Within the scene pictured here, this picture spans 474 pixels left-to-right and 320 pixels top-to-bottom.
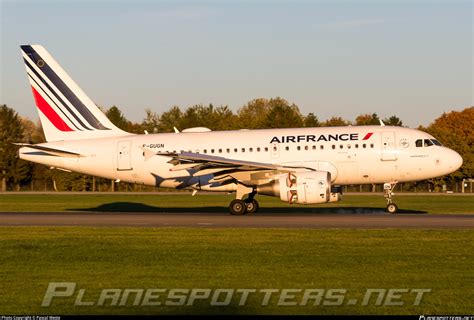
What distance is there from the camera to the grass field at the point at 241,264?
54.8 feet

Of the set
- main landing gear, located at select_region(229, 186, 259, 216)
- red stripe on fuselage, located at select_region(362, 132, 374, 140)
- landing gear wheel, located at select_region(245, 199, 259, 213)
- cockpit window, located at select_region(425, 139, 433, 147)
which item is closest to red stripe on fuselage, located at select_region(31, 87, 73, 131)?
main landing gear, located at select_region(229, 186, 259, 216)

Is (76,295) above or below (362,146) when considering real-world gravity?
below

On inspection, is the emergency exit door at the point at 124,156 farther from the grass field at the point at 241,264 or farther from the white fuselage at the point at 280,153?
the grass field at the point at 241,264

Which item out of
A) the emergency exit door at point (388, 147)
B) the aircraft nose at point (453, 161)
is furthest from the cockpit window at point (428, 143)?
the emergency exit door at point (388, 147)

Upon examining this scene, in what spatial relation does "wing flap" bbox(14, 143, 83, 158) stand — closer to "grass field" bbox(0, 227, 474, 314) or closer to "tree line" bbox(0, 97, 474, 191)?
"grass field" bbox(0, 227, 474, 314)

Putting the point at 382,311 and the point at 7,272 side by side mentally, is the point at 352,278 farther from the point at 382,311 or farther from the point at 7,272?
the point at 7,272

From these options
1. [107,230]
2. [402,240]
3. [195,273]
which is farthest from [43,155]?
[195,273]

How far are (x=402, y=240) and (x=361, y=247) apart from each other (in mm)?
2483

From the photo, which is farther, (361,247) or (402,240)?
(402,240)

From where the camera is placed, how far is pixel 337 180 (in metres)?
42.1

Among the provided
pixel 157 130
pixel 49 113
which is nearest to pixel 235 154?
pixel 49 113

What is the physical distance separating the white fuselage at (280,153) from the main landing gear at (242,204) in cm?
67

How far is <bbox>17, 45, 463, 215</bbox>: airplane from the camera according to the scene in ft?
135

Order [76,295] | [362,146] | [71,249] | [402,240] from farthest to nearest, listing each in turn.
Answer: [362,146]
[402,240]
[71,249]
[76,295]
